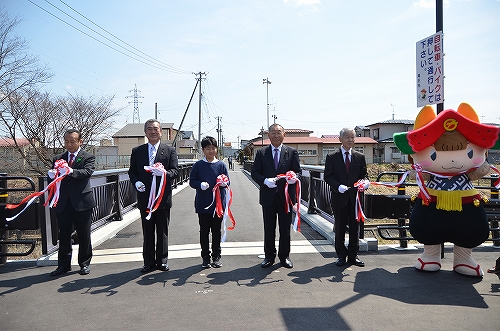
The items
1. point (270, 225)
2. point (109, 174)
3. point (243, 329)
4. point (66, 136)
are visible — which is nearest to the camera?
point (243, 329)

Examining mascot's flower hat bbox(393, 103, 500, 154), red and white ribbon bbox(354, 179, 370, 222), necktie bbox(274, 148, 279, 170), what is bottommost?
red and white ribbon bbox(354, 179, 370, 222)

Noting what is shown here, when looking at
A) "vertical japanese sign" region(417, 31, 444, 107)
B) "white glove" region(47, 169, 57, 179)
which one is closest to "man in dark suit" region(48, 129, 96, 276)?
"white glove" region(47, 169, 57, 179)

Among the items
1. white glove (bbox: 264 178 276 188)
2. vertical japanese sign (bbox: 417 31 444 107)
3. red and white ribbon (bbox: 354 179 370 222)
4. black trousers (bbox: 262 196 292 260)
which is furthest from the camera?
vertical japanese sign (bbox: 417 31 444 107)

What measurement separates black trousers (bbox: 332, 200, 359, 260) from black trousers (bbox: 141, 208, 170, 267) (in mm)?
2124

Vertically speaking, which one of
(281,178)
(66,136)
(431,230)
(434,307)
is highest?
(66,136)

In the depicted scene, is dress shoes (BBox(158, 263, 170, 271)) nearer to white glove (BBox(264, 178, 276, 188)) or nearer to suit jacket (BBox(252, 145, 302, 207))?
suit jacket (BBox(252, 145, 302, 207))

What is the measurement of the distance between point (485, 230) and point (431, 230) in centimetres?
53

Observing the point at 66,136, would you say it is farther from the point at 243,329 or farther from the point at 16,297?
the point at 243,329

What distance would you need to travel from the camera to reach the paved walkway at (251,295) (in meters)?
2.91

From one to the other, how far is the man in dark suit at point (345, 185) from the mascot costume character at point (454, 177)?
0.67 meters

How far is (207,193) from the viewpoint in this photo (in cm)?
436

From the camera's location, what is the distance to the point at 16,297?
346cm

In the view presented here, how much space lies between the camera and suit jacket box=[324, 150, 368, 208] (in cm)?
444

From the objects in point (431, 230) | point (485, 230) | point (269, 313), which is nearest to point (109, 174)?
point (269, 313)
